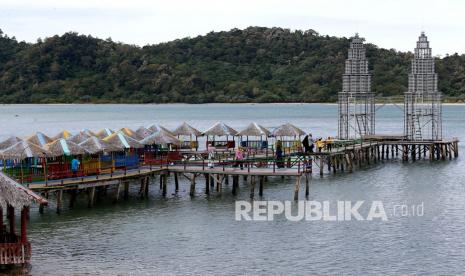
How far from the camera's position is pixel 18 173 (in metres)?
36.6

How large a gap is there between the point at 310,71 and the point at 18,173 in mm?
160144

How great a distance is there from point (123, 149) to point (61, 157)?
3531mm

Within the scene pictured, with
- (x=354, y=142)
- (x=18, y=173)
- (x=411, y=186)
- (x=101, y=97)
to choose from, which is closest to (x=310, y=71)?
(x=101, y=97)

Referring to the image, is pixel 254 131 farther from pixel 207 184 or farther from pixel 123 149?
pixel 123 149

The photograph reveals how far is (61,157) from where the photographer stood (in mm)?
38781

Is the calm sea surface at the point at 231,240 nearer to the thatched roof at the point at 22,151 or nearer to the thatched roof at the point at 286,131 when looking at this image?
the thatched roof at the point at 22,151

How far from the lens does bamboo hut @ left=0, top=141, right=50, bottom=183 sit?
35.3 meters

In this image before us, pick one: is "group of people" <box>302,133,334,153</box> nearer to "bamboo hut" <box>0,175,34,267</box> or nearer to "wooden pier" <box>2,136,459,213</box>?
"wooden pier" <box>2,136,459,213</box>

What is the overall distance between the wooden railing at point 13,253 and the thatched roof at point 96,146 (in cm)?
1352

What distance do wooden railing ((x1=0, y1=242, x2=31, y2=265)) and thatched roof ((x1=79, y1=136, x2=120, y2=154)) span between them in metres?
13.5

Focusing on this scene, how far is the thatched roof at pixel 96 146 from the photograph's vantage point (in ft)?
126

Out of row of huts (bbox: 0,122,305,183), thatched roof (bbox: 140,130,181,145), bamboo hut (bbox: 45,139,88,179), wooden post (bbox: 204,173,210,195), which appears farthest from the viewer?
thatched roof (bbox: 140,130,181,145)

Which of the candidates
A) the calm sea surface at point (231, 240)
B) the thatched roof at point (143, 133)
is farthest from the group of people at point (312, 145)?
the thatched roof at point (143, 133)

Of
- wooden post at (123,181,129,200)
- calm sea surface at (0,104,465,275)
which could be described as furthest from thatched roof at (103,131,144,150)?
calm sea surface at (0,104,465,275)
